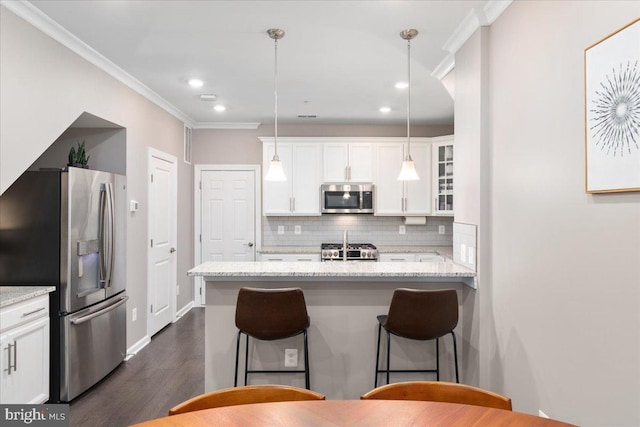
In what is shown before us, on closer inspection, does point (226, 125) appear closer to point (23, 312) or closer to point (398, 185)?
point (398, 185)

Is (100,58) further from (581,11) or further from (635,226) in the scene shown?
(635,226)

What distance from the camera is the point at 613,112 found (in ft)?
4.84

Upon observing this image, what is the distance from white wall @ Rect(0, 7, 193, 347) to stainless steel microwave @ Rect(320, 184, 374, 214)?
2.13m

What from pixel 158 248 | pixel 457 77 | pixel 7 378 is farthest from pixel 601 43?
pixel 158 248

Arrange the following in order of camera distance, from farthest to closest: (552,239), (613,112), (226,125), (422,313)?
(226,125), (422,313), (552,239), (613,112)

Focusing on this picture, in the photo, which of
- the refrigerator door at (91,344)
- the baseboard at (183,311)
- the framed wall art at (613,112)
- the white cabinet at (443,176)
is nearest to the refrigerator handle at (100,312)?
the refrigerator door at (91,344)

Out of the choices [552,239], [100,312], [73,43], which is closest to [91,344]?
[100,312]

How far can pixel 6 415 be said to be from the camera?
5.47ft

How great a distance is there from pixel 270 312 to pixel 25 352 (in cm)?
154

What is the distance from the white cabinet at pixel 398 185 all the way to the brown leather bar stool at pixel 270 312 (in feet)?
10.6

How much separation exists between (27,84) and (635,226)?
3.27 meters

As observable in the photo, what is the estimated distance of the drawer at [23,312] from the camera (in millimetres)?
2197

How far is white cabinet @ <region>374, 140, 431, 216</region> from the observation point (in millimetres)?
5328

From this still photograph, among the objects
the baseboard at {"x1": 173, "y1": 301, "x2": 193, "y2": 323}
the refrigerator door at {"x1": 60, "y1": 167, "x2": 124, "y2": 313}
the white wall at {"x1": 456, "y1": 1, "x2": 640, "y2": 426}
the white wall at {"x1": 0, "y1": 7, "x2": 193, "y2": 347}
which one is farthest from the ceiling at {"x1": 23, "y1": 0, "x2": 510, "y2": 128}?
the baseboard at {"x1": 173, "y1": 301, "x2": 193, "y2": 323}
